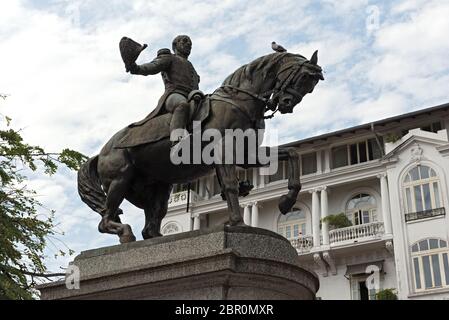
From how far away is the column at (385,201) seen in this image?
38438 mm

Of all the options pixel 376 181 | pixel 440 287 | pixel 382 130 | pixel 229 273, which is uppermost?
pixel 382 130

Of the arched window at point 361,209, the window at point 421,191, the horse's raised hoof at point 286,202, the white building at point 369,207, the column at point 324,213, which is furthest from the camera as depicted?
the arched window at point 361,209

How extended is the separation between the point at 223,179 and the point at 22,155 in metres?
9.07

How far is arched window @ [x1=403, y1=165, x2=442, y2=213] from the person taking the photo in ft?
123

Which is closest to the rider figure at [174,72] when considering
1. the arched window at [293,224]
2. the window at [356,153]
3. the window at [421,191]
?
the window at [421,191]

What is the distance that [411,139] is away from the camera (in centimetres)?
3866

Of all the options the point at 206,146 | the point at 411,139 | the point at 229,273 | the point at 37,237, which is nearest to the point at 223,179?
the point at 206,146

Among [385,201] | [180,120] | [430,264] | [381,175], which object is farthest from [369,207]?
[180,120]

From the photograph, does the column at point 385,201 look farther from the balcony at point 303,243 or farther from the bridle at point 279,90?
the bridle at point 279,90

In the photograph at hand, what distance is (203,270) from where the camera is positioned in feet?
25.3

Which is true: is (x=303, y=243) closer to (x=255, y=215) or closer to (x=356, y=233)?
(x=356, y=233)

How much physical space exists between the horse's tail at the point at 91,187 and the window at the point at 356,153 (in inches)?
1287

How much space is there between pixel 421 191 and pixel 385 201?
2.19 metres

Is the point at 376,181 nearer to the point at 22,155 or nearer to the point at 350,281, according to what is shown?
the point at 350,281
